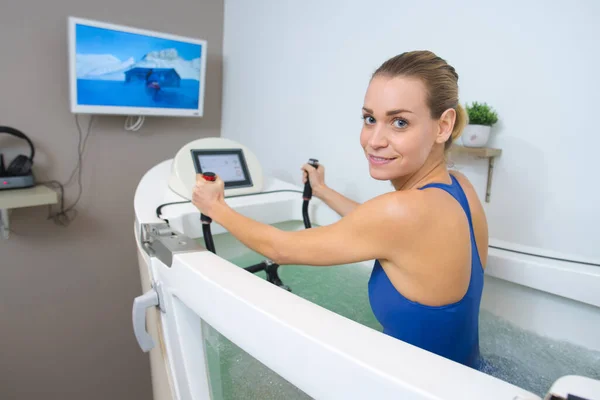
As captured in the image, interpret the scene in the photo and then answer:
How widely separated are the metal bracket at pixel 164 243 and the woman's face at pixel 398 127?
0.44 m

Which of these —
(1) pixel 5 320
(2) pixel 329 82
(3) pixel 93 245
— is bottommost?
(1) pixel 5 320

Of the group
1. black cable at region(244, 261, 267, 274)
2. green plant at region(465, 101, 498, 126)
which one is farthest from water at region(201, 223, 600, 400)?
green plant at region(465, 101, 498, 126)

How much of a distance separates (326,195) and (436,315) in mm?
672

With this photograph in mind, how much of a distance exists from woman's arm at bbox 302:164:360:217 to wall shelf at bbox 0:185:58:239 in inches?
43.0

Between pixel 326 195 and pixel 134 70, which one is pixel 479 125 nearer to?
pixel 326 195

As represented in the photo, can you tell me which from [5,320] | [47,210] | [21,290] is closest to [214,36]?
[47,210]

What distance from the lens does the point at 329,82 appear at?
5.72 ft

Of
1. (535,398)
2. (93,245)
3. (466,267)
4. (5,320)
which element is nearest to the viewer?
(535,398)

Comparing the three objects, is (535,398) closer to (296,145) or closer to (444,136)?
(444,136)

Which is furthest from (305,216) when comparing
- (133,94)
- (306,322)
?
(133,94)

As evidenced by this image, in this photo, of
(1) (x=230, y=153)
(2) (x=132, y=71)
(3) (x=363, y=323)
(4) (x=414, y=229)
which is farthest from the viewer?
(2) (x=132, y=71)

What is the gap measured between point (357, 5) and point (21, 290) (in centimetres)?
200


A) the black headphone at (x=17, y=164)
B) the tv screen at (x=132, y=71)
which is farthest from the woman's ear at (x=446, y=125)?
the black headphone at (x=17, y=164)

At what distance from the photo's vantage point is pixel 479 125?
1.16 m
